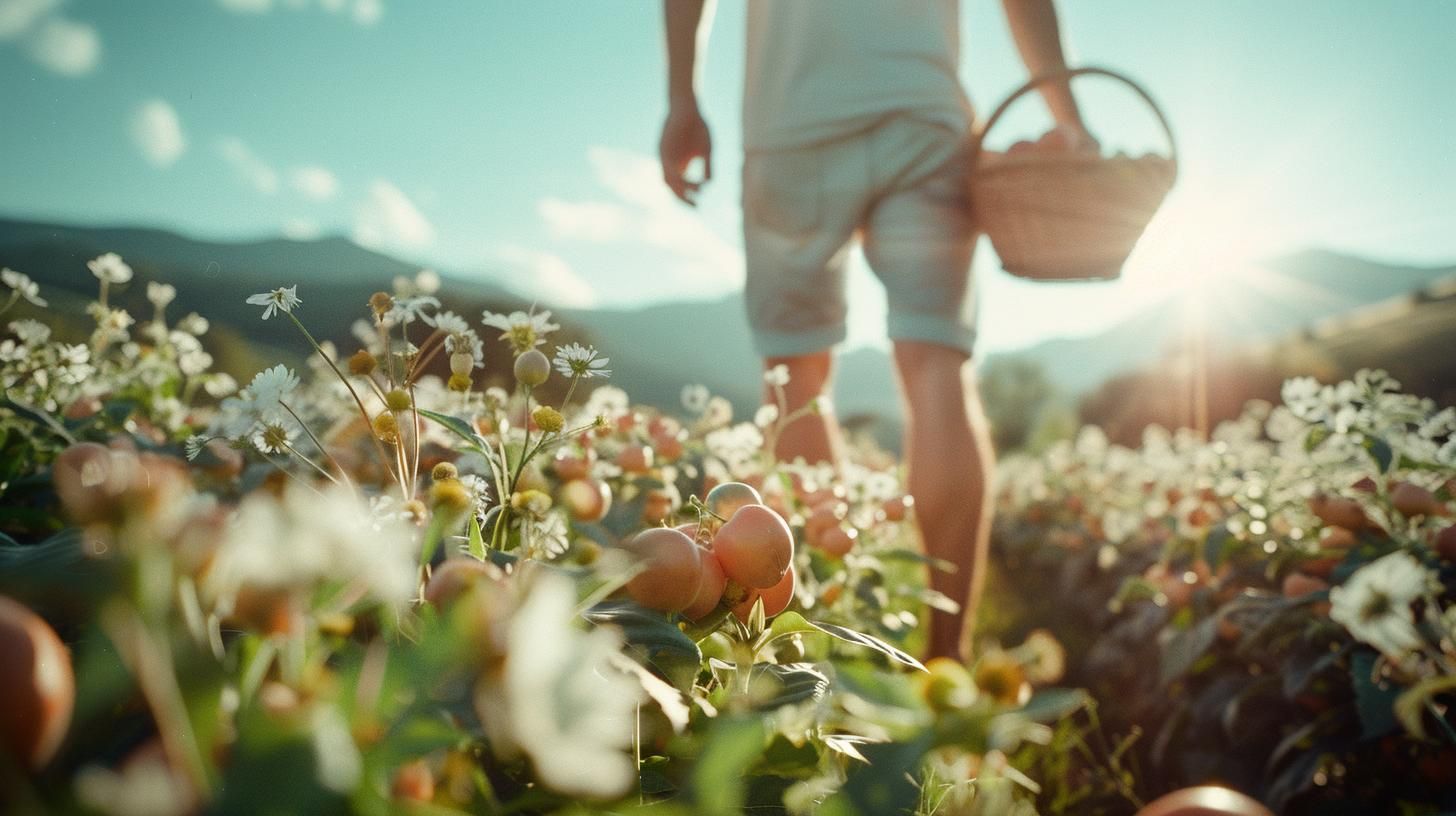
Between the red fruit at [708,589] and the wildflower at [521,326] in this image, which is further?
the wildflower at [521,326]

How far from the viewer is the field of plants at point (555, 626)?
0.22 metres

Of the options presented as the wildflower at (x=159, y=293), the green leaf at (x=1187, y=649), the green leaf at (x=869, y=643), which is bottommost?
the green leaf at (x=1187, y=649)

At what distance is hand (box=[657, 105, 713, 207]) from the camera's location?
1.87m

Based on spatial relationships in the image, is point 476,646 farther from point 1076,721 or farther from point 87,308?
point 1076,721

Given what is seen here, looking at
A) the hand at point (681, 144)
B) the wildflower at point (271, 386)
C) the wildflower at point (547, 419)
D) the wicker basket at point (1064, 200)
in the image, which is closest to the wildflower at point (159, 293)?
the hand at point (681, 144)

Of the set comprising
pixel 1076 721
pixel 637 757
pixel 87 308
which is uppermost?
pixel 637 757

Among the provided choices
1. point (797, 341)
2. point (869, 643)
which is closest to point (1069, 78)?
point (797, 341)

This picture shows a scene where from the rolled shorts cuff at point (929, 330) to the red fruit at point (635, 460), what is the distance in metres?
0.73

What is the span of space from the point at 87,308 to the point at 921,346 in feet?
5.04

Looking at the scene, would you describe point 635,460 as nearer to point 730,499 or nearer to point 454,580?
point 730,499

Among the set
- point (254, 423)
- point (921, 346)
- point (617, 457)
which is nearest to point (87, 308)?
point (617, 457)

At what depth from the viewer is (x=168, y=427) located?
159 centimetres

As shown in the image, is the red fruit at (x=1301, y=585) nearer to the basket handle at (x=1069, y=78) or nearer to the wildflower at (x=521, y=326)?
the basket handle at (x=1069, y=78)

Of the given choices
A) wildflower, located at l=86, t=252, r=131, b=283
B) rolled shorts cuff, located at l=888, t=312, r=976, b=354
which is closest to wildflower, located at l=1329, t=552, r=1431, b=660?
rolled shorts cuff, located at l=888, t=312, r=976, b=354
